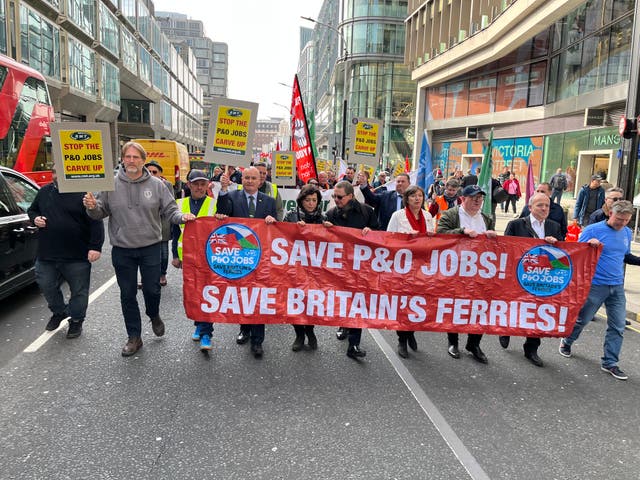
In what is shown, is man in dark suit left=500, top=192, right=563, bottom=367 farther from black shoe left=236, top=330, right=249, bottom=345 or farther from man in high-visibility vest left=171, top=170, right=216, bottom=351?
man in high-visibility vest left=171, top=170, right=216, bottom=351

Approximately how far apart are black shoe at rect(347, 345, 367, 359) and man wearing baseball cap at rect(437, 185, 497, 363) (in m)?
0.91

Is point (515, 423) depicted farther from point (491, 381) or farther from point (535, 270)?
point (535, 270)

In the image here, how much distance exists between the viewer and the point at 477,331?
4863 millimetres

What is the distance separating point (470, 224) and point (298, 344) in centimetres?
205

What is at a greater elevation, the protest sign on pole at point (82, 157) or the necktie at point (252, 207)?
the protest sign on pole at point (82, 157)

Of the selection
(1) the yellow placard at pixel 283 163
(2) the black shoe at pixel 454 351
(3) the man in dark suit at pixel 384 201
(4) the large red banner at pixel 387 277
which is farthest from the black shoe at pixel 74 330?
(1) the yellow placard at pixel 283 163

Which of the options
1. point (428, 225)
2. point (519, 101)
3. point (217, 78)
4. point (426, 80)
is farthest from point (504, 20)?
point (217, 78)

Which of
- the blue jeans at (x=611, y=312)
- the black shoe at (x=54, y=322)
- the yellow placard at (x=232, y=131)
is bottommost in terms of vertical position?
the black shoe at (x=54, y=322)

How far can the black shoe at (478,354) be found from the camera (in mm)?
4965

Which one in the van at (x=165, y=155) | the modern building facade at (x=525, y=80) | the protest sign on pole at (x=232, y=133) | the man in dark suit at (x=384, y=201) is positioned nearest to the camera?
the protest sign on pole at (x=232, y=133)

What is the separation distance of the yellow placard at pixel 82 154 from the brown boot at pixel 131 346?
5.13ft

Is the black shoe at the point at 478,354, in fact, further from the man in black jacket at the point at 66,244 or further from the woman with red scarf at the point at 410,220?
the man in black jacket at the point at 66,244

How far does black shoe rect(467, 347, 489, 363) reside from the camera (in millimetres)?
4965

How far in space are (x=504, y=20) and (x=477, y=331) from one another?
67.2 ft
